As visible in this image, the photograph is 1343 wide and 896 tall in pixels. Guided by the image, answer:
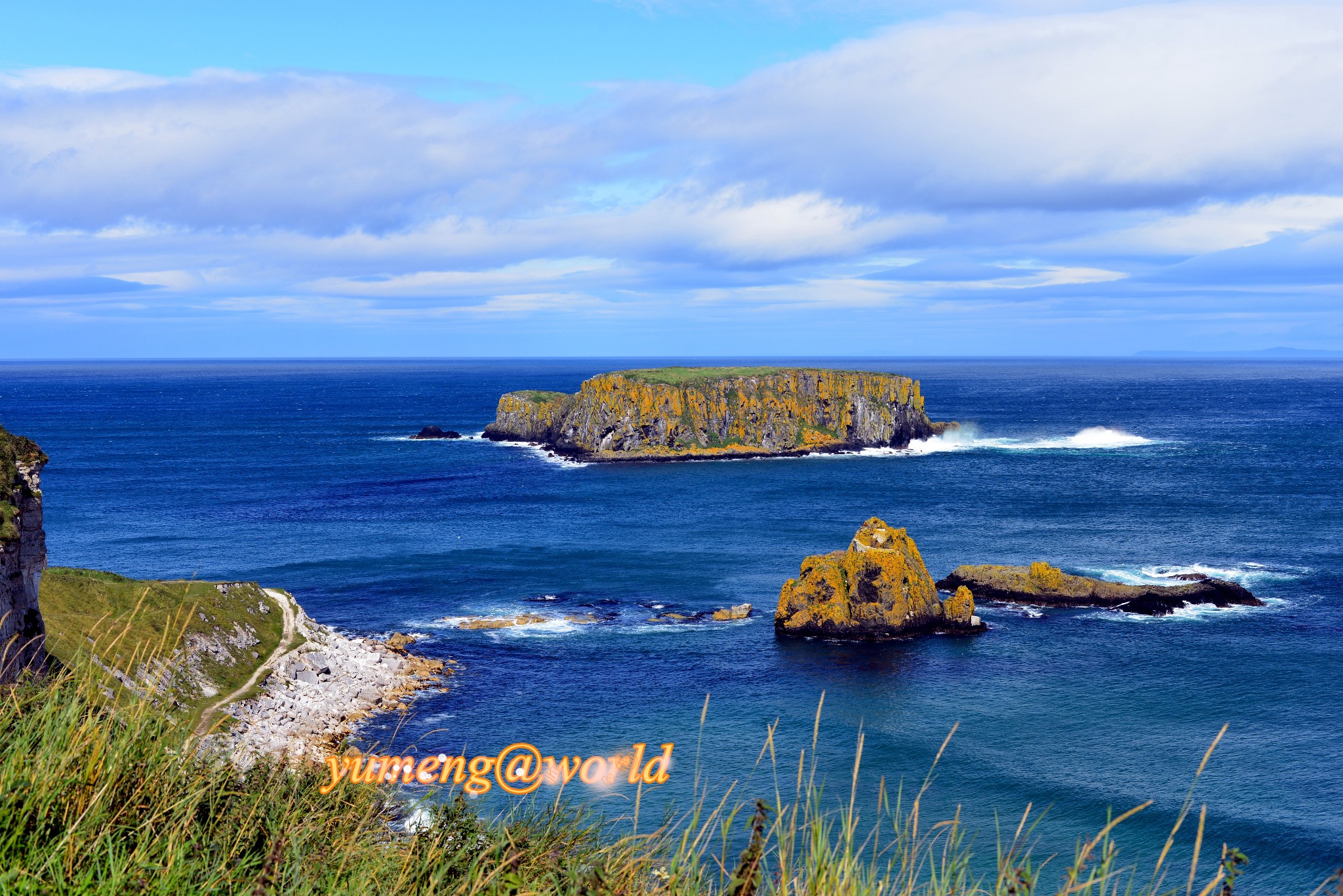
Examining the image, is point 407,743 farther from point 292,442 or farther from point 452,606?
point 292,442

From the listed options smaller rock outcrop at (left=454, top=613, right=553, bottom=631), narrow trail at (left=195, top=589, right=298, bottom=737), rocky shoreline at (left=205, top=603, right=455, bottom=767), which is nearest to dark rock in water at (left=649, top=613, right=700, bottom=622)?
smaller rock outcrop at (left=454, top=613, right=553, bottom=631)

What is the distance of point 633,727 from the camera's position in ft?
141

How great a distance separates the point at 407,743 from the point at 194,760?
32539mm

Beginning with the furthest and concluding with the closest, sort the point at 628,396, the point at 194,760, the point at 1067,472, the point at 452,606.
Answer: the point at 628,396 < the point at 1067,472 < the point at 452,606 < the point at 194,760

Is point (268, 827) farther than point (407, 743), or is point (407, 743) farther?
point (407, 743)

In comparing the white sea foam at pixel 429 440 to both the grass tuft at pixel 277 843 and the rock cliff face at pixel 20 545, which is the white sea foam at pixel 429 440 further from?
the grass tuft at pixel 277 843

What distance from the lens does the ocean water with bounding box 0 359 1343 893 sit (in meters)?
39.0

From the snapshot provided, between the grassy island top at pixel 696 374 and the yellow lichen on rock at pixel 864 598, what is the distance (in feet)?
274

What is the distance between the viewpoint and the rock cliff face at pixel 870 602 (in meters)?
57.7

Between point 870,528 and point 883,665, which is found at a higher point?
point 870,528

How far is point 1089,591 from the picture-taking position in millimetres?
64188

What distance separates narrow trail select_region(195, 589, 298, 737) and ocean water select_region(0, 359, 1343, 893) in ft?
18.3

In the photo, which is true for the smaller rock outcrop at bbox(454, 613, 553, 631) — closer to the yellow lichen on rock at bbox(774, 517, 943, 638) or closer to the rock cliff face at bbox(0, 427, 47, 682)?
the yellow lichen on rock at bbox(774, 517, 943, 638)

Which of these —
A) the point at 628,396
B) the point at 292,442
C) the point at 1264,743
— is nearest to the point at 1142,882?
the point at 1264,743
